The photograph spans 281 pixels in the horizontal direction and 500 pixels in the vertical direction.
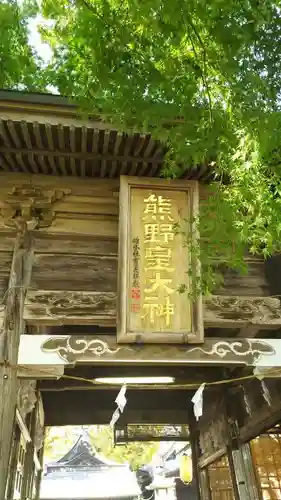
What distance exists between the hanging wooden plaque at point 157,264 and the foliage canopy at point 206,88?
359mm

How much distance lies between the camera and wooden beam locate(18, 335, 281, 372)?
466 centimetres

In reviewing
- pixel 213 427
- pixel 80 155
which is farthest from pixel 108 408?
pixel 80 155

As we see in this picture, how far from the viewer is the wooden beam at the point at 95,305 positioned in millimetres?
4992

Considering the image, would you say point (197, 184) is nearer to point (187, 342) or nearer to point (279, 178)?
point (279, 178)

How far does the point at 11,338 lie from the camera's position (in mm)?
4832

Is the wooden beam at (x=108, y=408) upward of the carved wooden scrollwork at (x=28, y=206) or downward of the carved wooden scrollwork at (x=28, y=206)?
downward

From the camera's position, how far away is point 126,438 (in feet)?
31.7

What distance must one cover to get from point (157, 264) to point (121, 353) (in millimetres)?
1095

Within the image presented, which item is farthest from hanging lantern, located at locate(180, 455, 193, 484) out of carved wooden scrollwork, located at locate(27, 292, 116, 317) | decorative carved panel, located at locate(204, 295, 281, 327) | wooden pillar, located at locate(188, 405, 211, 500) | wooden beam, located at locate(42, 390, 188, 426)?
carved wooden scrollwork, located at locate(27, 292, 116, 317)

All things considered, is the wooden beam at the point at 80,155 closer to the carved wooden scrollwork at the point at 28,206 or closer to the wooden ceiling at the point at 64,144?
the wooden ceiling at the point at 64,144

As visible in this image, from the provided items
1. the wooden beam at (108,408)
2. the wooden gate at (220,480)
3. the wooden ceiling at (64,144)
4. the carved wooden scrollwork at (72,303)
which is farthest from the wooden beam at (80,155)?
the wooden gate at (220,480)

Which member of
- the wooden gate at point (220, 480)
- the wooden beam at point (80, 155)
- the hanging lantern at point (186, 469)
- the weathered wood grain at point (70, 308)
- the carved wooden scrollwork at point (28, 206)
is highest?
the wooden beam at point (80, 155)

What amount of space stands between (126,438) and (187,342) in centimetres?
577

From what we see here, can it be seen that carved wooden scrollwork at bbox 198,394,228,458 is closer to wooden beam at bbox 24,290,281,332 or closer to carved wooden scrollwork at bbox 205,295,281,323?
wooden beam at bbox 24,290,281,332
